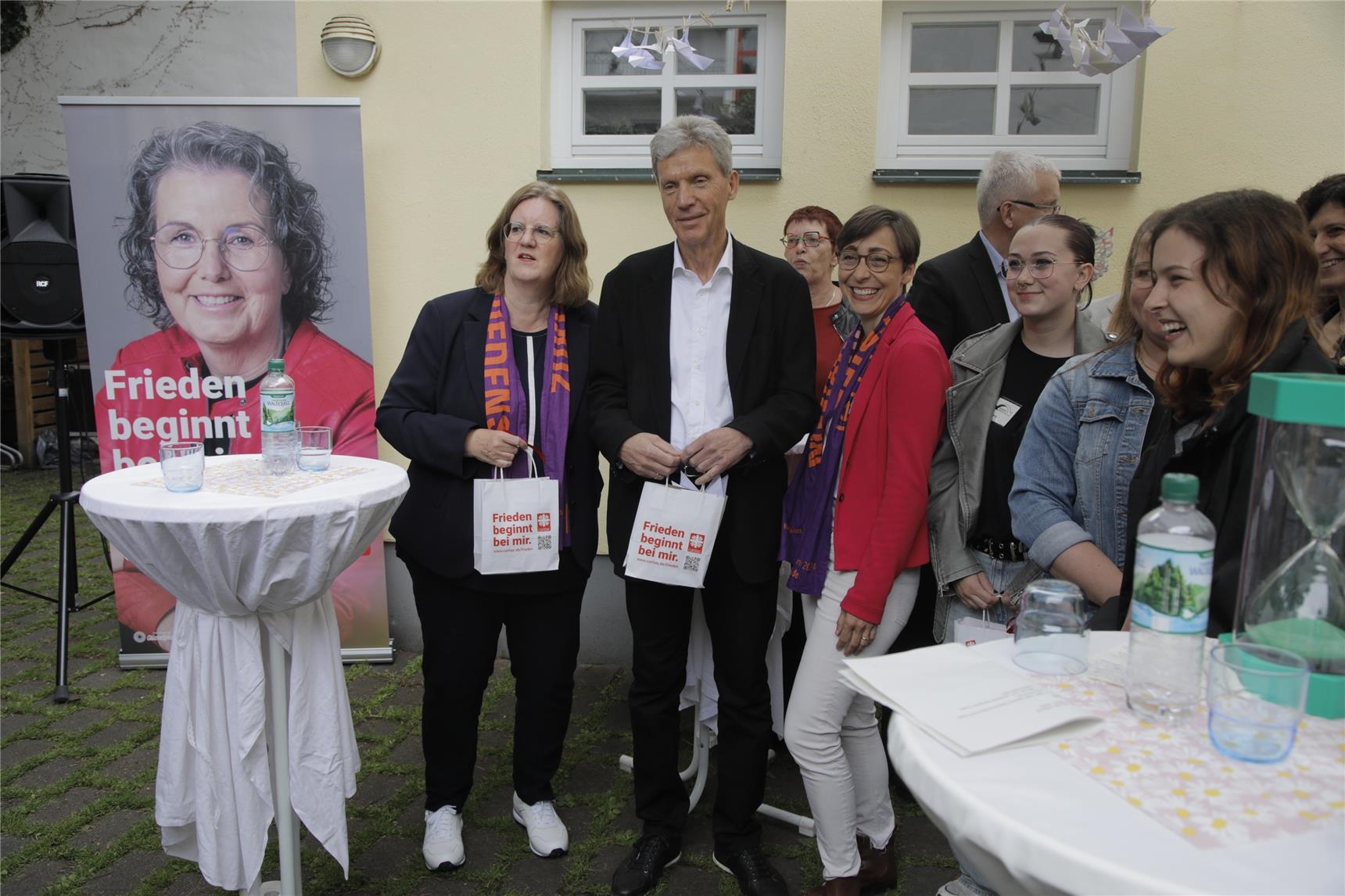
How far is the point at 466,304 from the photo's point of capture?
2707 millimetres

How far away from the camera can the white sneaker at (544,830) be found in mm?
2764

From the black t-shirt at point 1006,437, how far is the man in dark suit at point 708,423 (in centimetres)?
49

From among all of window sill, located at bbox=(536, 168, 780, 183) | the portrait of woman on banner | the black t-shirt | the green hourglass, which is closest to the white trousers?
the black t-shirt

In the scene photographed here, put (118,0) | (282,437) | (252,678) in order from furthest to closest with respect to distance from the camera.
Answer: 1. (118,0)
2. (282,437)
3. (252,678)

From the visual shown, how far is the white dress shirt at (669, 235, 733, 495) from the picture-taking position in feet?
8.23

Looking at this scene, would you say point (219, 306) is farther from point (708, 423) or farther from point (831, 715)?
point (831, 715)

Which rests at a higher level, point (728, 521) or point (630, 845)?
point (728, 521)

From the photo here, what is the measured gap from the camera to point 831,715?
2.37 m

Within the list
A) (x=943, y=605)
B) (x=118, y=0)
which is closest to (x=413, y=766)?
(x=943, y=605)

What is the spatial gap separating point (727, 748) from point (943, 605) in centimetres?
74

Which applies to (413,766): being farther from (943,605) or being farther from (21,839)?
(943,605)

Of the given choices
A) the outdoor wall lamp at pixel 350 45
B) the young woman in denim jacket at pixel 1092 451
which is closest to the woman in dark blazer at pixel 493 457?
the young woman in denim jacket at pixel 1092 451

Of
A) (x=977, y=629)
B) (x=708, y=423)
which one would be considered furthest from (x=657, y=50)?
(x=977, y=629)

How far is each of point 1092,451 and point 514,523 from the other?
4.86 feet
